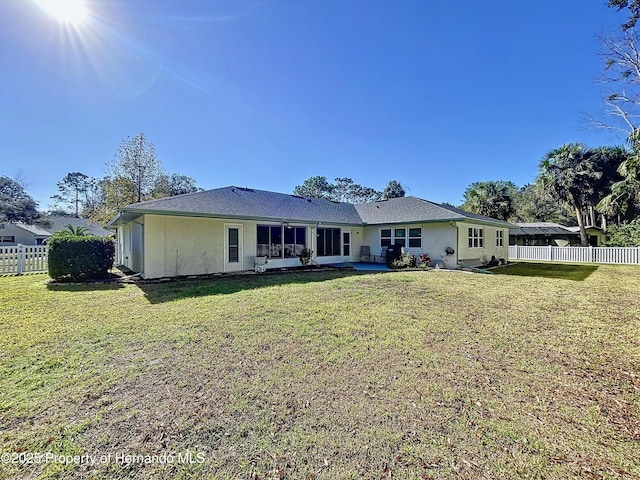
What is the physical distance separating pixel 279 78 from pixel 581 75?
14.5m

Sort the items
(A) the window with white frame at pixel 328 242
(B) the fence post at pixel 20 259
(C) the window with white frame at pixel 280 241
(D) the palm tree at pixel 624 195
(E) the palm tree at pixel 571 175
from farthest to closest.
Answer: (E) the palm tree at pixel 571 175
(D) the palm tree at pixel 624 195
(A) the window with white frame at pixel 328 242
(C) the window with white frame at pixel 280 241
(B) the fence post at pixel 20 259

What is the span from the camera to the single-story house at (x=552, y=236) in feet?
89.0

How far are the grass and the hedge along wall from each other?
374 centimetres

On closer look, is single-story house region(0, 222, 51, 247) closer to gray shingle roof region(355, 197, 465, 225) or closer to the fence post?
the fence post

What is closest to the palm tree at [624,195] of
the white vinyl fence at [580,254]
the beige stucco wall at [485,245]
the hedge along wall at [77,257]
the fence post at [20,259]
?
the white vinyl fence at [580,254]

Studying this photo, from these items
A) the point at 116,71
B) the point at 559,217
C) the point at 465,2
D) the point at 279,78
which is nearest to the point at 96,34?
the point at 116,71

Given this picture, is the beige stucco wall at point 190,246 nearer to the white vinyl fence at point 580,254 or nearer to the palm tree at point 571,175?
the white vinyl fence at point 580,254

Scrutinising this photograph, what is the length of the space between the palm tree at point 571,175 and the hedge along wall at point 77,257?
3011 cm

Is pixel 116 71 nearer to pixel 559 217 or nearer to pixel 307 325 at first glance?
pixel 307 325

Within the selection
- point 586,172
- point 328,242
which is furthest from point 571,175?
point 328,242

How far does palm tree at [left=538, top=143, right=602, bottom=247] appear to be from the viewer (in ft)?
73.4

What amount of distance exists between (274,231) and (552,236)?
28899 mm

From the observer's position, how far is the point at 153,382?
3273 mm

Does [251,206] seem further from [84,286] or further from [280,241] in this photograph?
[84,286]
